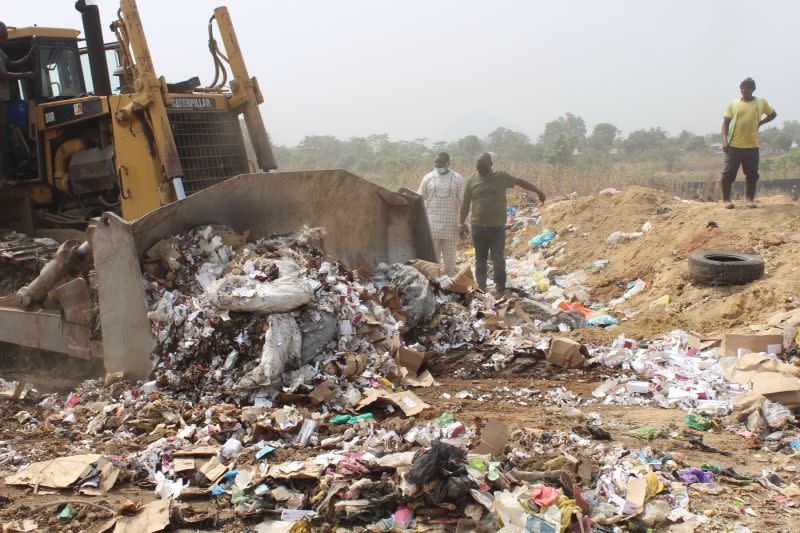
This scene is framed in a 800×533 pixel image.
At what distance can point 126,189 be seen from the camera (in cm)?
614

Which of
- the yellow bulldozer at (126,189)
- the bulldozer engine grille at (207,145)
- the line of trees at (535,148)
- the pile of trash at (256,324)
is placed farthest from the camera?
the line of trees at (535,148)

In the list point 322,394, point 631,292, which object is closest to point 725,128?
point 631,292

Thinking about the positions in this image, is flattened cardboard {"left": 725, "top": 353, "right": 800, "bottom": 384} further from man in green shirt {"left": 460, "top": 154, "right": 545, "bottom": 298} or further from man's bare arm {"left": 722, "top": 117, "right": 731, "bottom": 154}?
man's bare arm {"left": 722, "top": 117, "right": 731, "bottom": 154}

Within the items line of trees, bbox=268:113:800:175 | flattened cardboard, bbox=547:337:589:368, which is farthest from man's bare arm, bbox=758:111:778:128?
line of trees, bbox=268:113:800:175

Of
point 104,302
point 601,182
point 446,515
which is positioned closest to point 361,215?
point 104,302

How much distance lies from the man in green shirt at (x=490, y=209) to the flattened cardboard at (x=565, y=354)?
275 cm

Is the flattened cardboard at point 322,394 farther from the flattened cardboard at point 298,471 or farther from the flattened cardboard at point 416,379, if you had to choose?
the flattened cardboard at point 298,471

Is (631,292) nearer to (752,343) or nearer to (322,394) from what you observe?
(752,343)

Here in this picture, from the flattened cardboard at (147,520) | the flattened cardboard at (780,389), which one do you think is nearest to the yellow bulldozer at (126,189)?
the flattened cardboard at (147,520)

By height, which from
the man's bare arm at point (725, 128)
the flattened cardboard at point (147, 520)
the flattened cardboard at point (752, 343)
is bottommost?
the flattened cardboard at point (752, 343)

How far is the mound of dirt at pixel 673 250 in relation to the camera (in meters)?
6.95

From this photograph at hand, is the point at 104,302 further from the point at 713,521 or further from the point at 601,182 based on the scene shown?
the point at 601,182

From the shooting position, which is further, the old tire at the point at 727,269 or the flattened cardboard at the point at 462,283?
the old tire at the point at 727,269

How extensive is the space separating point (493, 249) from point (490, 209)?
1.66 ft
